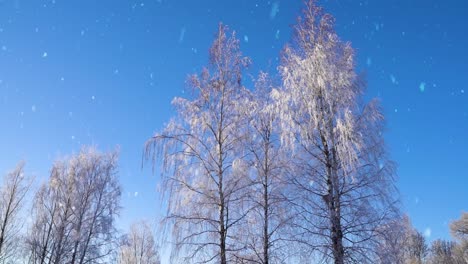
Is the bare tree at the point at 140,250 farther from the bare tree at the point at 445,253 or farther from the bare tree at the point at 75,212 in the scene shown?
the bare tree at the point at 445,253

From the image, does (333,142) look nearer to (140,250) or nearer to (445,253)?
(140,250)

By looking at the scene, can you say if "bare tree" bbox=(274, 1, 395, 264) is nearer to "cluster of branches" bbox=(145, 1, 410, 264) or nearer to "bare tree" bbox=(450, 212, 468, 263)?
"cluster of branches" bbox=(145, 1, 410, 264)

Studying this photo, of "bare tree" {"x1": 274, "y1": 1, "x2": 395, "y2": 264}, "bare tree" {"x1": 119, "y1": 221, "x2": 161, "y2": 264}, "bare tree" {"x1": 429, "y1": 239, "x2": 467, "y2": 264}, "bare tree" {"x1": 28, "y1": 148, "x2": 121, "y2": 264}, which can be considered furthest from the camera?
"bare tree" {"x1": 429, "y1": 239, "x2": 467, "y2": 264}

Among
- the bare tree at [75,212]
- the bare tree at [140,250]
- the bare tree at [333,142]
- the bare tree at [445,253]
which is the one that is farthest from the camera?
the bare tree at [445,253]

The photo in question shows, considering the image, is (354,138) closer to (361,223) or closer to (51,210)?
(361,223)

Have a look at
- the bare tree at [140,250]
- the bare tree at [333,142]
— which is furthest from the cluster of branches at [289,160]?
the bare tree at [140,250]

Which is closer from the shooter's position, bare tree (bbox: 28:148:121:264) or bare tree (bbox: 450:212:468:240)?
bare tree (bbox: 28:148:121:264)

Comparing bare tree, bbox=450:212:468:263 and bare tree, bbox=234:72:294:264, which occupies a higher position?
bare tree, bbox=450:212:468:263

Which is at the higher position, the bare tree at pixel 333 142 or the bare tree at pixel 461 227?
the bare tree at pixel 461 227

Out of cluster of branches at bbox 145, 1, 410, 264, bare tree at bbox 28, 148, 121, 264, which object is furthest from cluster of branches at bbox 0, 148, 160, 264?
cluster of branches at bbox 145, 1, 410, 264

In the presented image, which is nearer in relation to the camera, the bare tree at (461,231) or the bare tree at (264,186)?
the bare tree at (264,186)

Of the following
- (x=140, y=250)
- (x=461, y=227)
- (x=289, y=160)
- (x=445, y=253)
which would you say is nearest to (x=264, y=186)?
(x=289, y=160)

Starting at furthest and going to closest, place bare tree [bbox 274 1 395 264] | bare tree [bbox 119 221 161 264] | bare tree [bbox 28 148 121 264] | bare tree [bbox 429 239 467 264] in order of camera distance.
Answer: bare tree [bbox 429 239 467 264]
bare tree [bbox 119 221 161 264]
bare tree [bbox 28 148 121 264]
bare tree [bbox 274 1 395 264]

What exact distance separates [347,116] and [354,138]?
65 cm
